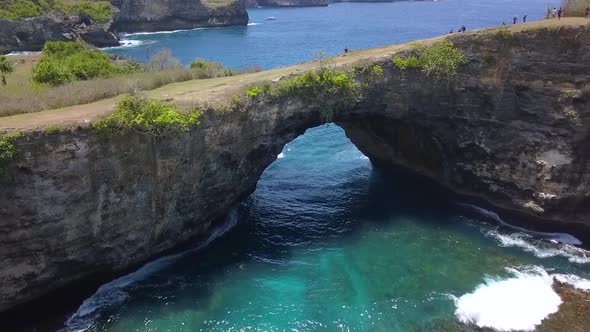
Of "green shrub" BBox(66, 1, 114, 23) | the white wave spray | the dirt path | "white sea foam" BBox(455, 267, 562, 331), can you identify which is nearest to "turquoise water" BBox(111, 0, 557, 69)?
"green shrub" BBox(66, 1, 114, 23)

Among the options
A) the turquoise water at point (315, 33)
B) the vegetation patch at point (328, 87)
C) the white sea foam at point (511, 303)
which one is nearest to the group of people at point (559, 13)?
the vegetation patch at point (328, 87)

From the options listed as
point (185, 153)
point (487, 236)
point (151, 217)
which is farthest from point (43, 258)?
point (487, 236)

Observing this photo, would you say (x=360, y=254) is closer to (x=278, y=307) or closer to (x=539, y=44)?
(x=278, y=307)

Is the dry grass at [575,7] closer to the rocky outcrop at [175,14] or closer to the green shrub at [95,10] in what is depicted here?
the green shrub at [95,10]

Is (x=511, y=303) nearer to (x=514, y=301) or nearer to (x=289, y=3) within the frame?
(x=514, y=301)

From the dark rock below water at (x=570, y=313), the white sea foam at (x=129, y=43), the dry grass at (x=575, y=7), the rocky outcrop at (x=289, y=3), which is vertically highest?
the rocky outcrop at (x=289, y=3)

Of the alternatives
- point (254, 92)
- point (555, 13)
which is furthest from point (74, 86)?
point (555, 13)
